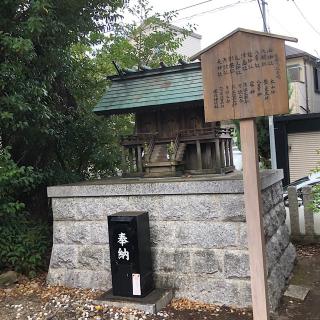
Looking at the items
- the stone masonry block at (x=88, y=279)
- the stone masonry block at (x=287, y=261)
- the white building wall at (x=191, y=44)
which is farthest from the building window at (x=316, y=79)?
the stone masonry block at (x=88, y=279)

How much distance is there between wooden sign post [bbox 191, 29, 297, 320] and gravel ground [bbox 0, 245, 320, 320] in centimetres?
117

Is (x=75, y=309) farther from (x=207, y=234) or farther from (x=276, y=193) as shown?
(x=276, y=193)

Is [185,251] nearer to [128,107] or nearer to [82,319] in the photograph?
[82,319]

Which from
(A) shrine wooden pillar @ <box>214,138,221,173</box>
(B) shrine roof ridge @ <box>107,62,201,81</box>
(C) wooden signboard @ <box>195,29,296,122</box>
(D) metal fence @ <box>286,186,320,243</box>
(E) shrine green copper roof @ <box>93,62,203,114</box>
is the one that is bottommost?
(D) metal fence @ <box>286,186,320,243</box>

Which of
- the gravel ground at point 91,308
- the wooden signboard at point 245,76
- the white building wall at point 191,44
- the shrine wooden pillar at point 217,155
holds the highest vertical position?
the white building wall at point 191,44

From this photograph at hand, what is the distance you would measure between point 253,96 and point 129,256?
257 cm

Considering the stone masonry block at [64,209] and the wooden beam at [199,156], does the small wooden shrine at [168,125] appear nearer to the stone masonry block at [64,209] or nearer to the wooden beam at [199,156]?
the wooden beam at [199,156]

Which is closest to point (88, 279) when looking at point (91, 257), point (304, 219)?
point (91, 257)

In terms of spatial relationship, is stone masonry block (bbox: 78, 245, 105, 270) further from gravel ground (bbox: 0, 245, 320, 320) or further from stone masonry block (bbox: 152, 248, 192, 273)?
stone masonry block (bbox: 152, 248, 192, 273)

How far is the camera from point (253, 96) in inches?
148

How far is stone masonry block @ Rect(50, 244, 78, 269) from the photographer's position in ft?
19.7

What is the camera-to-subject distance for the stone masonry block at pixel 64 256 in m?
5.99

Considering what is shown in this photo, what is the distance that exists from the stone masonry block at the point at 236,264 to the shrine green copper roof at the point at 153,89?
7.73ft

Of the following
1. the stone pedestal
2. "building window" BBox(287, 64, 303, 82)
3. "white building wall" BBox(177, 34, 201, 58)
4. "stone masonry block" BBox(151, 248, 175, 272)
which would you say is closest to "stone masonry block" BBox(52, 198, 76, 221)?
the stone pedestal
